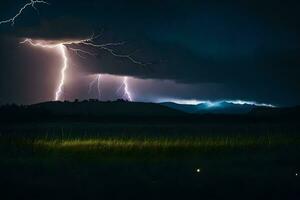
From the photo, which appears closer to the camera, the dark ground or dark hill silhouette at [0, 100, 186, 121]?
the dark ground

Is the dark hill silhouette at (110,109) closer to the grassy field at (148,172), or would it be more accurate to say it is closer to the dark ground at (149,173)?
the grassy field at (148,172)

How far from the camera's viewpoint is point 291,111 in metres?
109

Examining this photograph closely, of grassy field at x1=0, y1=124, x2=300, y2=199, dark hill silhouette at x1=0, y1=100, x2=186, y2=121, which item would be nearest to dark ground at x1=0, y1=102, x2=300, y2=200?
grassy field at x1=0, y1=124, x2=300, y2=199

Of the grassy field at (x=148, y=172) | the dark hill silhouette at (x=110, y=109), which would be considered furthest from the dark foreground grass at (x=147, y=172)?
the dark hill silhouette at (x=110, y=109)

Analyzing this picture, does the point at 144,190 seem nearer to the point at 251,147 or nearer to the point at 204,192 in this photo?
the point at 204,192

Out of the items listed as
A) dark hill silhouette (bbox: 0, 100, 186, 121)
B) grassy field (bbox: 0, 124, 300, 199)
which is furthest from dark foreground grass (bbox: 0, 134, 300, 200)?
dark hill silhouette (bbox: 0, 100, 186, 121)

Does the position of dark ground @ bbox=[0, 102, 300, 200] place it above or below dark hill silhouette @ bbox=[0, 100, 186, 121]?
below

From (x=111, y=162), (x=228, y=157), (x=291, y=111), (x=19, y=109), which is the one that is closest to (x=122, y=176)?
(x=111, y=162)

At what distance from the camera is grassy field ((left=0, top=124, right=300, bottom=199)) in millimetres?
13711

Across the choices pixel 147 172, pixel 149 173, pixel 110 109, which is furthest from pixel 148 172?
pixel 110 109

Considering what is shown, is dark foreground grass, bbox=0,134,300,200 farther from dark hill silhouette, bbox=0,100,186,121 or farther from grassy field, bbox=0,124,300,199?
dark hill silhouette, bbox=0,100,186,121

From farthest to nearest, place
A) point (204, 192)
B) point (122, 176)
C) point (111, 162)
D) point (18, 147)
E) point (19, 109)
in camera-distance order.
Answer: point (19, 109) < point (18, 147) < point (111, 162) < point (122, 176) < point (204, 192)

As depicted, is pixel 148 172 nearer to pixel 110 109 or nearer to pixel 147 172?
pixel 147 172

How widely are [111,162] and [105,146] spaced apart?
7268mm
